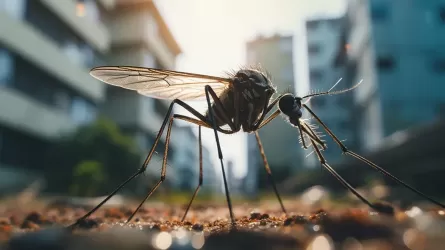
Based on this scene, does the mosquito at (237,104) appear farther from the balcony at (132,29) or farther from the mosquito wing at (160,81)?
the balcony at (132,29)

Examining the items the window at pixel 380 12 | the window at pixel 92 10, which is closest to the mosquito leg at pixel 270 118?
the window at pixel 380 12

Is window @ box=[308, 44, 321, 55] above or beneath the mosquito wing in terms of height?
above

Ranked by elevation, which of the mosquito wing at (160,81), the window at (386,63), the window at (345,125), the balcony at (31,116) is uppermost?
the window at (386,63)

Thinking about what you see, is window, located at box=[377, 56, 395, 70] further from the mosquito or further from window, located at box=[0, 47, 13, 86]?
the mosquito

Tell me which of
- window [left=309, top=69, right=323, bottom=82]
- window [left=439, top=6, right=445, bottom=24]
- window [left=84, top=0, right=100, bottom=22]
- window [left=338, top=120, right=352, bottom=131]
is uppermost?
window [left=84, top=0, right=100, bottom=22]

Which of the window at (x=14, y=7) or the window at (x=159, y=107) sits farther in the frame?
the window at (x=159, y=107)

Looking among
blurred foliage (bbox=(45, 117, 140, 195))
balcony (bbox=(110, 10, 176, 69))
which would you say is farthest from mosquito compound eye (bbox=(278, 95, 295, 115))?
balcony (bbox=(110, 10, 176, 69))

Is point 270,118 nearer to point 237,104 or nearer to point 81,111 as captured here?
point 237,104
